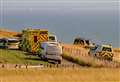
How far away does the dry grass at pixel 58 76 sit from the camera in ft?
84.7

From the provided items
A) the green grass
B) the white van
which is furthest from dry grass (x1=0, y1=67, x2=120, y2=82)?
the white van

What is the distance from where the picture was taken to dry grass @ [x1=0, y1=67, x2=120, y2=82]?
84.7 ft

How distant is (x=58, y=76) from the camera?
89.9 feet

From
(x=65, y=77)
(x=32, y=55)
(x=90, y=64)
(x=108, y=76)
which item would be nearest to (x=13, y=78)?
(x=65, y=77)

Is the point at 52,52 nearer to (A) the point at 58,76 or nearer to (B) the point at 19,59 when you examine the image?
(B) the point at 19,59

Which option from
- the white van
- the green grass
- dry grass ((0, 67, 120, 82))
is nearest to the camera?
dry grass ((0, 67, 120, 82))

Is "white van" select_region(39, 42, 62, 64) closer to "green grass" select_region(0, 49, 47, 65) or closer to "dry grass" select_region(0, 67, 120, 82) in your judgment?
"green grass" select_region(0, 49, 47, 65)

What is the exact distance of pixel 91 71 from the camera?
30.2 m

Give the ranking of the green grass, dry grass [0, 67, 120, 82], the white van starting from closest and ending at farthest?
dry grass [0, 67, 120, 82]
the green grass
the white van

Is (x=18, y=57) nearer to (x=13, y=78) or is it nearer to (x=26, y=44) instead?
(x=26, y=44)

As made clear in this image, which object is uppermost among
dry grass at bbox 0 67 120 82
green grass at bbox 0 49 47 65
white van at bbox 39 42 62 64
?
white van at bbox 39 42 62 64

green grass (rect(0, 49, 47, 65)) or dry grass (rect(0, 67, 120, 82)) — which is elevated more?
green grass (rect(0, 49, 47, 65))

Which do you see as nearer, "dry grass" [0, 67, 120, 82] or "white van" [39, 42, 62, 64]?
"dry grass" [0, 67, 120, 82]

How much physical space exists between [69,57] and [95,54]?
2624 millimetres
